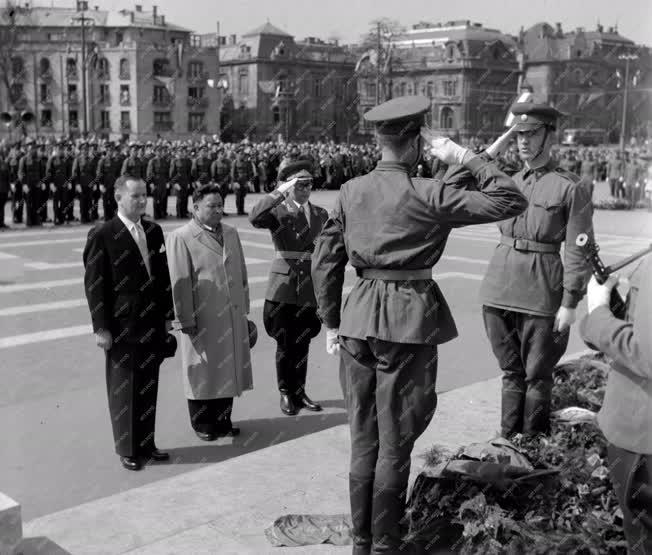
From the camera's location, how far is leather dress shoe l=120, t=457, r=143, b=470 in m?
5.14

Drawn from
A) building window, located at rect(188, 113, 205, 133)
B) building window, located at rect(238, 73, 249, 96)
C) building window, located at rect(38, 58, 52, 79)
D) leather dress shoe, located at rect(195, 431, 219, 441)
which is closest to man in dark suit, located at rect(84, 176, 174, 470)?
leather dress shoe, located at rect(195, 431, 219, 441)

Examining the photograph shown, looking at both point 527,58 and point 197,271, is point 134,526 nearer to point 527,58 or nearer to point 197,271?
point 197,271

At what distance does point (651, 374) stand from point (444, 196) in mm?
1146

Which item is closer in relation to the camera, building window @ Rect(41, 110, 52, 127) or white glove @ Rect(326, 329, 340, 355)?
white glove @ Rect(326, 329, 340, 355)

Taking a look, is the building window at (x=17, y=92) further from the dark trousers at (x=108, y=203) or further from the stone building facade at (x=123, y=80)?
the dark trousers at (x=108, y=203)

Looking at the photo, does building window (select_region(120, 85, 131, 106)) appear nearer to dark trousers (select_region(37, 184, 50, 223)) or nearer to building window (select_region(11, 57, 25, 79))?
building window (select_region(11, 57, 25, 79))

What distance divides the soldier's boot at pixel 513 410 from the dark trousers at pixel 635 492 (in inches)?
82.8

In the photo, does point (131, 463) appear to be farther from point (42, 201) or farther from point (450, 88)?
point (450, 88)

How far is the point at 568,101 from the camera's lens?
92812 mm

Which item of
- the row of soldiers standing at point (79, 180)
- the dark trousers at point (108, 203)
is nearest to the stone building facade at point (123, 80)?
the row of soldiers standing at point (79, 180)

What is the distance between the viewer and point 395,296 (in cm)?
356

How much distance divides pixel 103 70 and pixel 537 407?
81365 millimetres

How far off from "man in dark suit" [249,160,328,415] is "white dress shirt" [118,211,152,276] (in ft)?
3.43

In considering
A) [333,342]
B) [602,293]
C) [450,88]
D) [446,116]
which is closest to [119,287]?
[333,342]
